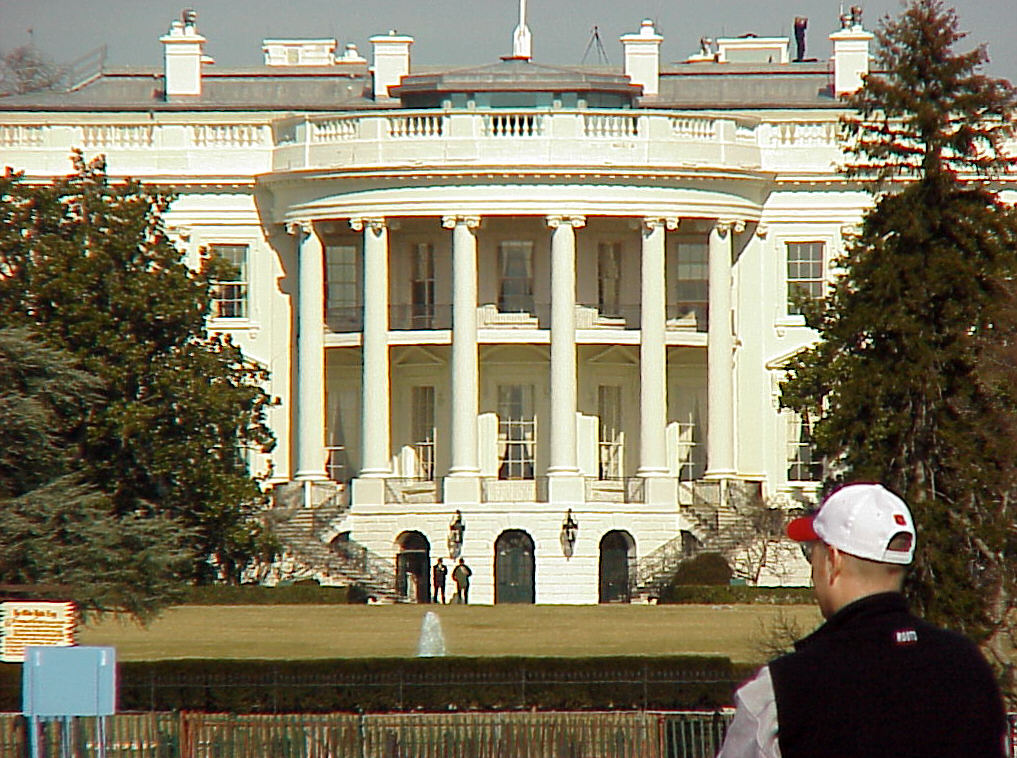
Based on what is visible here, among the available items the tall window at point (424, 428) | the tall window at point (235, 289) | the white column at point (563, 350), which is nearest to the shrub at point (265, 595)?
the white column at point (563, 350)

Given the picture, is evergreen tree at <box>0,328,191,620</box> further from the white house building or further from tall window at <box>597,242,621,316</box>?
tall window at <box>597,242,621,316</box>

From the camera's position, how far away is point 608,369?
6238 cm

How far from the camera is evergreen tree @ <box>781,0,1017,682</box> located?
2770 cm

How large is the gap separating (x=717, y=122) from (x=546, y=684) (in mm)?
32609

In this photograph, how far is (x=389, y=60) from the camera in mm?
67875

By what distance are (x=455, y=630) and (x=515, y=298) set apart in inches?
751

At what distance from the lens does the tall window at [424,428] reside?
6209cm

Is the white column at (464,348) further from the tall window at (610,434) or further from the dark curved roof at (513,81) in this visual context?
the tall window at (610,434)

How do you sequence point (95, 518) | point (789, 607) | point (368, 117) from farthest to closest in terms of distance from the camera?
point (368, 117)
point (789, 607)
point (95, 518)

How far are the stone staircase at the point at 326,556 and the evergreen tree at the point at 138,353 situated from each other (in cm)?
549

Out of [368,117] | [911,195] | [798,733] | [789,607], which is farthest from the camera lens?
[368,117]

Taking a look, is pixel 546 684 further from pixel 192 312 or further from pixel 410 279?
pixel 410 279

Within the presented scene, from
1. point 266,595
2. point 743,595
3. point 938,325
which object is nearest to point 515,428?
point 743,595

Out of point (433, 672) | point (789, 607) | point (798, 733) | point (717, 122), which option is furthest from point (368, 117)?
point (798, 733)
